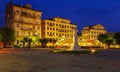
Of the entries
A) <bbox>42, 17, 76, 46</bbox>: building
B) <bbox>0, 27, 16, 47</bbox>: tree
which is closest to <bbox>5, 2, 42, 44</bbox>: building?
<bbox>42, 17, 76, 46</bbox>: building

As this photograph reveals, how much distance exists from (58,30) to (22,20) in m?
30.8

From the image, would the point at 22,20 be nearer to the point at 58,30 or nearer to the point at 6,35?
the point at 6,35

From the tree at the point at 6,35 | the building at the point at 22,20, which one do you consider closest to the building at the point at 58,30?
the building at the point at 22,20

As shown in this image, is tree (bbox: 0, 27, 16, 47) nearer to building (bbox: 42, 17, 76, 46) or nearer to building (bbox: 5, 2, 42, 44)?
building (bbox: 5, 2, 42, 44)

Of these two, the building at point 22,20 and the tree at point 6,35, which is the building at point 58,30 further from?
the tree at point 6,35

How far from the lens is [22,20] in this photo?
106062 millimetres

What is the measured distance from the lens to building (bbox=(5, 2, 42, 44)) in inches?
3969

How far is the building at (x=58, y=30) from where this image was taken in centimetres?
12181

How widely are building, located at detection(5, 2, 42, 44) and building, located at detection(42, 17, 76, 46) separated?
7.25 m

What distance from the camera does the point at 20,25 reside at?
10481 centimetres

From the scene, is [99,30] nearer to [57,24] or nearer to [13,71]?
[57,24]

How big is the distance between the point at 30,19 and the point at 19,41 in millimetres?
14000

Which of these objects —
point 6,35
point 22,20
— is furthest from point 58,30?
point 6,35

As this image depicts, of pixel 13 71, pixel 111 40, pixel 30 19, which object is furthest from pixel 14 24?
pixel 13 71
